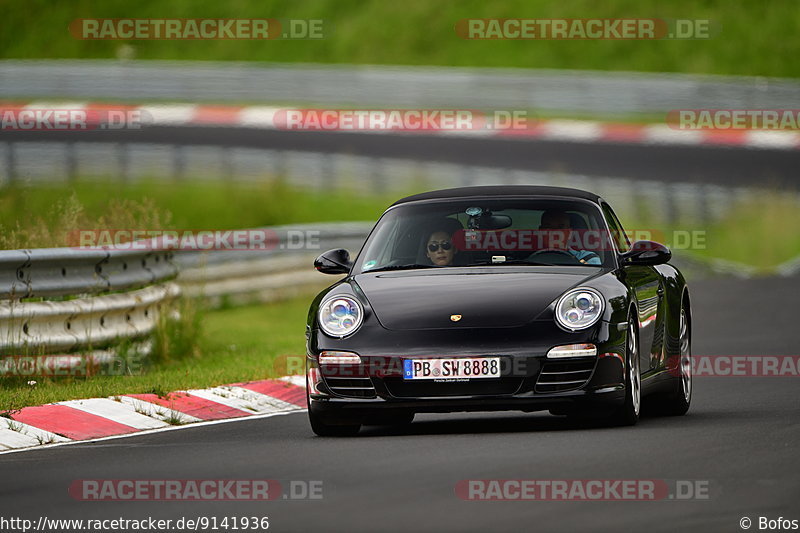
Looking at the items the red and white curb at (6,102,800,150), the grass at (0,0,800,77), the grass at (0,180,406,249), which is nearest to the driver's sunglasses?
the grass at (0,180,406,249)

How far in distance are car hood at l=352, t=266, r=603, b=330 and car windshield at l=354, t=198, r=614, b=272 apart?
196mm

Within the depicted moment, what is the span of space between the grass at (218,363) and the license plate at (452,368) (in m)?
2.00

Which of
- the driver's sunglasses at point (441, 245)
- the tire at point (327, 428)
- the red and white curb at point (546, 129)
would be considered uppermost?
the red and white curb at point (546, 129)

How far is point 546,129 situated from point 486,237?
68.2ft

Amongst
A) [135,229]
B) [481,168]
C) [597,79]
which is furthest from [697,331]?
[597,79]

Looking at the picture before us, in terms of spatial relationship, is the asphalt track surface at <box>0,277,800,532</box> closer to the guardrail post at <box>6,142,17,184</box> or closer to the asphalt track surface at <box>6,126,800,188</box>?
the guardrail post at <box>6,142,17,184</box>

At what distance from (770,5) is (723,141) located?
400 inches

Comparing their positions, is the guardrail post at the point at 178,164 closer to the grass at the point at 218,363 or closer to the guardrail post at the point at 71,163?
the guardrail post at the point at 71,163

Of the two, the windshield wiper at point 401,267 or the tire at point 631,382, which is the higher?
the windshield wiper at point 401,267

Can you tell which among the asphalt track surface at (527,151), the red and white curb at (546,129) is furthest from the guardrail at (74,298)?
the red and white curb at (546,129)

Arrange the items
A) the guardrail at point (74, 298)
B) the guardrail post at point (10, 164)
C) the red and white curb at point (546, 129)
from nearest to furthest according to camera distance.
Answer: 1. the guardrail at point (74, 298)
2. the guardrail post at point (10, 164)
3. the red and white curb at point (546, 129)

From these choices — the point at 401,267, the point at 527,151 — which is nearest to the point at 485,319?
the point at 401,267

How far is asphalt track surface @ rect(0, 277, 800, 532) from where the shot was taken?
664cm

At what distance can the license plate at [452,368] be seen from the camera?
9.16 m
